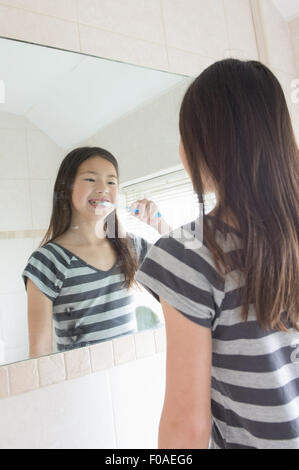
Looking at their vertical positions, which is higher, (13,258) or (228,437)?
(13,258)

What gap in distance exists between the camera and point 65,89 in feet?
3.06

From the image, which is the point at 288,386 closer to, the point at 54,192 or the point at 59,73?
the point at 54,192

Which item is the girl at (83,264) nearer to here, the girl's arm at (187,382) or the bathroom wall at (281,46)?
the girl's arm at (187,382)

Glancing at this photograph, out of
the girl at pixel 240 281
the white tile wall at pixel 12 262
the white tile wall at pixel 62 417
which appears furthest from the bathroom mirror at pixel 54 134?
the girl at pixel 240 281

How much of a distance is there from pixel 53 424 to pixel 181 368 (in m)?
0.46

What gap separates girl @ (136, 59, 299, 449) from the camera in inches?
21.6

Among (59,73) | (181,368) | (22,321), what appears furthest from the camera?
(59,73)

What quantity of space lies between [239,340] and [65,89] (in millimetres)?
710

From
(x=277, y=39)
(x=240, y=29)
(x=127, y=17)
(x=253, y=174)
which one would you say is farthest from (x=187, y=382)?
(x=277, y=39)

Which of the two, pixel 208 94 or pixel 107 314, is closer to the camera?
pixel 208 94

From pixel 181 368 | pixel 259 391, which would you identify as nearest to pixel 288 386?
pixel 259 391

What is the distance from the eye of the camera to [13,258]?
82 cm

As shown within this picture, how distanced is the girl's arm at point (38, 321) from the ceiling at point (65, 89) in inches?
13.7

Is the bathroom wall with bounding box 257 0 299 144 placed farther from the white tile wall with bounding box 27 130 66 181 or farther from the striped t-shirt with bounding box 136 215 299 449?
the striped t-shirt with bounding box 136 215 299 449
